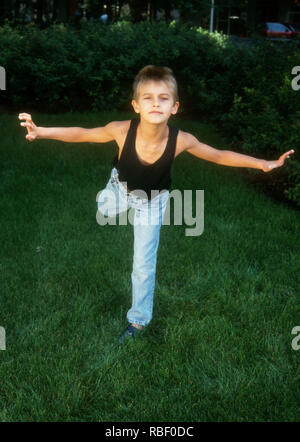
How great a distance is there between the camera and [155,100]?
286 centimetres

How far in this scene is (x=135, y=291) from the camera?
3.37 meters

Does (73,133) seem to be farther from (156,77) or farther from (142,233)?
(142,233)

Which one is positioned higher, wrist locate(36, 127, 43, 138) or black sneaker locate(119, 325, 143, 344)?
wrist locate(36, 127, 43, 138)

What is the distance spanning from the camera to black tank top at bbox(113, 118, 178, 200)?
10.3 feet

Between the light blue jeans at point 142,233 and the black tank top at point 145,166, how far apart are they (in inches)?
3.7

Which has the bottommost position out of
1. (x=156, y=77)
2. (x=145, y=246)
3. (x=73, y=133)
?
(x=145, y=246)

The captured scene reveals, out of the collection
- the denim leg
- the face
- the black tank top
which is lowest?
the denim leg

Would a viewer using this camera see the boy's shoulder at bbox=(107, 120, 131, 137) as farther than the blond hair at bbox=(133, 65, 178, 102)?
Yes

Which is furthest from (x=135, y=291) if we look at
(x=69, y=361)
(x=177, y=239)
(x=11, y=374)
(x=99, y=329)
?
(x=177, y=239)

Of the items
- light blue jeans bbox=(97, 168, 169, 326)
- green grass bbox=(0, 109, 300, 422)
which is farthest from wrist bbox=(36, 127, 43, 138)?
green grass bbox=(0, 109, 300, 422)

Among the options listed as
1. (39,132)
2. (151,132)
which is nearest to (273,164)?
(151,132)

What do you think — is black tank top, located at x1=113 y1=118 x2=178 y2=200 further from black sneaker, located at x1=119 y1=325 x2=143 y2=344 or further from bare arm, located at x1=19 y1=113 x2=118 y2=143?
black sneaker, located at x1=119 y1=325 x2=143 y2=344

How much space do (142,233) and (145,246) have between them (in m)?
0.09

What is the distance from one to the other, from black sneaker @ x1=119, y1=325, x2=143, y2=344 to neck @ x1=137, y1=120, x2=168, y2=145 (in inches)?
49.0
